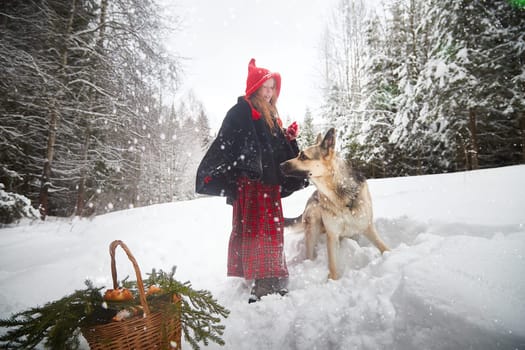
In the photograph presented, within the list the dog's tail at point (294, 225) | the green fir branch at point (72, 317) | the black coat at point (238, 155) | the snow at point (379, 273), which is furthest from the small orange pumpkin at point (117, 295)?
the dog's tail at point (294, 225)

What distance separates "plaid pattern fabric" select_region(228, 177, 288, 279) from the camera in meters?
2.40

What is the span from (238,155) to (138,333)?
4.93 ft

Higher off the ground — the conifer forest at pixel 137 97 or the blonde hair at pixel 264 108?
the conifer forest at pixel 137 97

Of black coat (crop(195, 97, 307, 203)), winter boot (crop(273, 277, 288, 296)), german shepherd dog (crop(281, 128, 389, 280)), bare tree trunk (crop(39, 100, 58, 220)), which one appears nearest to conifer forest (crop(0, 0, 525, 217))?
bare tree trunk (crop(39, 100, 58, 220))

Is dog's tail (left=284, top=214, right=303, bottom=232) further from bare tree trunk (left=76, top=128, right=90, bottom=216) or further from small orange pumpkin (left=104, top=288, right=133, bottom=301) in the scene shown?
bare tree trunk (left=76, top=128, right=90, bottom=216)

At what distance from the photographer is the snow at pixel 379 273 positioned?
138 cm

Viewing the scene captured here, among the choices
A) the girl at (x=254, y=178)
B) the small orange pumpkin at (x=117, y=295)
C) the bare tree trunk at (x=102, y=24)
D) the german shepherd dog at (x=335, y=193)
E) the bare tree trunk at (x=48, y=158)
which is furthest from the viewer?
the bare tree trunk at (x=102, y=24)

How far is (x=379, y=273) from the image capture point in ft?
7.09

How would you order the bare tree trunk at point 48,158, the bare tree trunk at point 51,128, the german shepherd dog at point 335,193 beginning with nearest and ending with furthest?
the german shepherd dog at point 335,193
the bare tree trunk at point 51,128
the bare tree trunk at point 48,158

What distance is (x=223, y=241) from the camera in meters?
4.28

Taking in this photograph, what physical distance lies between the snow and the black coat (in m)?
1.14

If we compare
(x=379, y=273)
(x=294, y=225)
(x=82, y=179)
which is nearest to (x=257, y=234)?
(x=294, y=225)

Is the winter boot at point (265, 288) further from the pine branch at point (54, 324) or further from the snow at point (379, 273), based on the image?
the pine branch at point (54, 324)

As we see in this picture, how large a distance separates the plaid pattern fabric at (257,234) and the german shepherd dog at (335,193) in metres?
0.40
